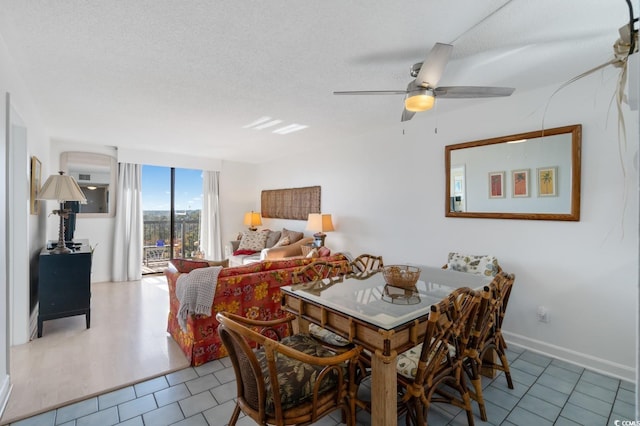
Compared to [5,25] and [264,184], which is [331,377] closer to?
[5,25]

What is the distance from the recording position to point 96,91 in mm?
2916

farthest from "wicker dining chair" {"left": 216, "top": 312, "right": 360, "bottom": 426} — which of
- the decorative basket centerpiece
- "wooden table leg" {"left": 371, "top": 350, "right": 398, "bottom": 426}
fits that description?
the decorative basket centerpiece

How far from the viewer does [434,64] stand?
6.05 feet

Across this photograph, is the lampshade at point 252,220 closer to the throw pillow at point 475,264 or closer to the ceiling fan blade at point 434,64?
the throw pillow at point 475,264

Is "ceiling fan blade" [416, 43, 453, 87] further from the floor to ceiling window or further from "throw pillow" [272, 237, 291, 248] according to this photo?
the floor to ceiling window

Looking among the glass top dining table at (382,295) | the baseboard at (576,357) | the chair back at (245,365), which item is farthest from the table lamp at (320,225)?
the chair back at (245,365)

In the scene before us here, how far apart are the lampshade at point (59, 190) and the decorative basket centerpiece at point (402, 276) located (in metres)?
3.41

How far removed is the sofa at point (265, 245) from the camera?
16.1ft

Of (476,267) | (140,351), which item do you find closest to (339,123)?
(476,267)

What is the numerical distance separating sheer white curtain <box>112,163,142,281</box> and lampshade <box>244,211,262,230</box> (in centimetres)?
205

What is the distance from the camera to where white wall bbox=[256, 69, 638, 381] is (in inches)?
96.6

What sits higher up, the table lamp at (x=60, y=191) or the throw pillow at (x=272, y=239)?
the table lamp at (x=60, y=191)

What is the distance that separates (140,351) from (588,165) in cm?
431

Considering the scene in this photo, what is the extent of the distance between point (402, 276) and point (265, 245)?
13.6ft
